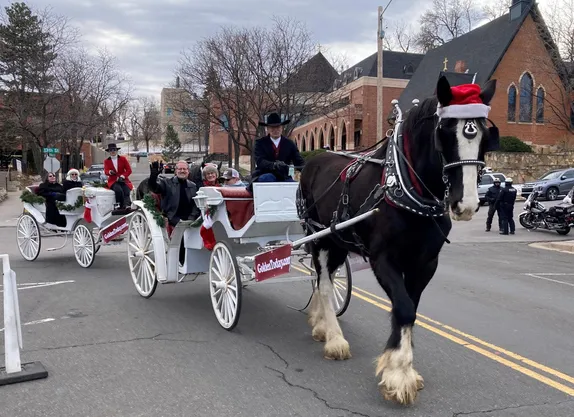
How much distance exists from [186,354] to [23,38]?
3229 cm

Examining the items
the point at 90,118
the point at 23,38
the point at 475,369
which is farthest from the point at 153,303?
the point at 23,38

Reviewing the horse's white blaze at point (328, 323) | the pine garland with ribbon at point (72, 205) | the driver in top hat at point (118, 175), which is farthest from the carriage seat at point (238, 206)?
the pine garland with ribbon at point (72, 205)

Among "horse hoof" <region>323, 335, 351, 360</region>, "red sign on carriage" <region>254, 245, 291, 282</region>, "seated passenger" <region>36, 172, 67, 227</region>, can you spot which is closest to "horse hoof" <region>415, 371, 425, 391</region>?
"horse hoof" <region>323, 335, 351, 360</region>

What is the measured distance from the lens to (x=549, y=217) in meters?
17.3

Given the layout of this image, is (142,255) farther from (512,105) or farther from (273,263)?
(512,105)

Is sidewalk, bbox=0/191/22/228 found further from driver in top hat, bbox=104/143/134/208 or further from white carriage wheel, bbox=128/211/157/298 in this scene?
white carriage wheel, bbox=128/211/157/298

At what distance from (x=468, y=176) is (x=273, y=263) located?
2.38 meters

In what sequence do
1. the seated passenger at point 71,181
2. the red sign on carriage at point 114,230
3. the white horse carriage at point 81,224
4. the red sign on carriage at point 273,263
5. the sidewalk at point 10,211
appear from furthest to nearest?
the sidewalk at point 10,211 → the seated passenger at point 71,181 → the white horse carriage at point 81,224 → the red sign on carriage at point 114,230 → the red sign on carriage at point 273,263

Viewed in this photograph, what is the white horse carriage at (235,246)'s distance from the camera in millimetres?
5547

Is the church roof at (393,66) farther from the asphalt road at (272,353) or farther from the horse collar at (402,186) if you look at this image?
the horse collar at (402,186)

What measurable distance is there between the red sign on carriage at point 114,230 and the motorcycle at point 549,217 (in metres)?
13.9

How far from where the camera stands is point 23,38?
31562 millimetres

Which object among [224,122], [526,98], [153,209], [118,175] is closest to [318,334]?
[153,209]

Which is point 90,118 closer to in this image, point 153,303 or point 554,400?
point 153,303
